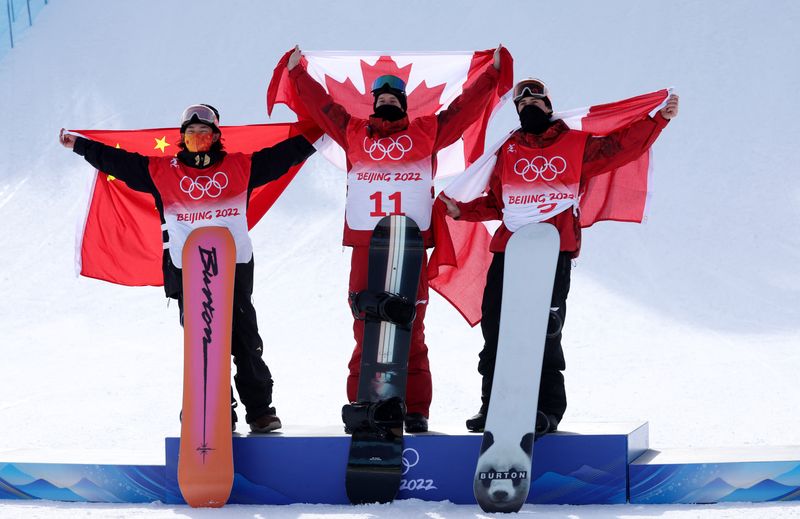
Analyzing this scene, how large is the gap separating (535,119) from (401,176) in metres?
0.59

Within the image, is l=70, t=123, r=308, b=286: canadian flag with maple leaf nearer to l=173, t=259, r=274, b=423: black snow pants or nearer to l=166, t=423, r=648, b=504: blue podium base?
l=173, t=259, r=274, b=423: black snow pants

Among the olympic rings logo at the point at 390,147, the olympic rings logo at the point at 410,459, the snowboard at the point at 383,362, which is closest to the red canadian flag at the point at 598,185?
the olympic rings logo at the point at 390,147

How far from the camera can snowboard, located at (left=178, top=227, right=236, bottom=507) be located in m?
3.98

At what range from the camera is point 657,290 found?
941 centimetres

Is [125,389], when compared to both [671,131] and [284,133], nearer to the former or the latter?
[284,133]

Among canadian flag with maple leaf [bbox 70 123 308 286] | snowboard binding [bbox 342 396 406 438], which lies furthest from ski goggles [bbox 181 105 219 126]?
snowboard binding [bbox 342 396 406 438]

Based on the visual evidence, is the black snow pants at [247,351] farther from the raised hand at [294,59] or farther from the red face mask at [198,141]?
the raised hand at [294,59]

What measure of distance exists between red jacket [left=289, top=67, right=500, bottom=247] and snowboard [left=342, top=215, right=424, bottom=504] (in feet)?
0.47

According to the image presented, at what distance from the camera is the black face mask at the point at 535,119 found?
420cm

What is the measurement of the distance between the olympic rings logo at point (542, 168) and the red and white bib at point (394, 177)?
1.29 feet

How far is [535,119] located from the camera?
4.21 meters

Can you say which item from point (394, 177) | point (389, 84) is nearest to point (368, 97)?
point (389, 84)

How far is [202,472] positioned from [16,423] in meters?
2.99

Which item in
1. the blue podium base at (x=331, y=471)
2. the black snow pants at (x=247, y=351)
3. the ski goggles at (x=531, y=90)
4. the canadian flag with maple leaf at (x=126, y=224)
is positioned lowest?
the blue podium base at (x=331, y=471)
